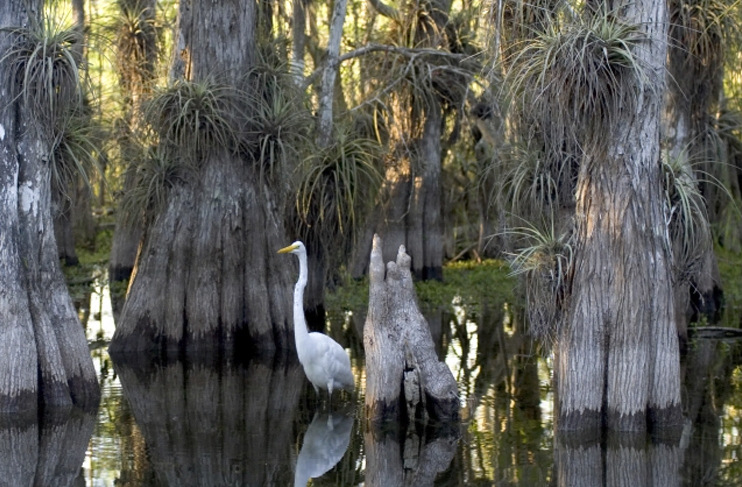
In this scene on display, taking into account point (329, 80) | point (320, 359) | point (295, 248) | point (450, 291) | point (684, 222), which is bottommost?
point (320, 359)

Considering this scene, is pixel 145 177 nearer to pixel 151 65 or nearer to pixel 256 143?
pixel 256 143

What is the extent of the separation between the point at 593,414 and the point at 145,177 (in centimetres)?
687

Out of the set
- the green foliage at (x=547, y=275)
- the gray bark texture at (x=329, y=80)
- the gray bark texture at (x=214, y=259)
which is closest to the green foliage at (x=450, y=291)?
the gray bark texture at (x=329, y=80)

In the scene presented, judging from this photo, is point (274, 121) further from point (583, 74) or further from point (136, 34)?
point (136, 34)

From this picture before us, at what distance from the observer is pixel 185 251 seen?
1405 centimetres

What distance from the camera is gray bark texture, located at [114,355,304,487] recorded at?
9.07 metres

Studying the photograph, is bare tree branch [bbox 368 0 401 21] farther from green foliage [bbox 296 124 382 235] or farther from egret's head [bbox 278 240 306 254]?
egret's head [bbox 278 240 306 254]

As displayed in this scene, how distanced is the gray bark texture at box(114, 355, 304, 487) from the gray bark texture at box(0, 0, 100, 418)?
791 mm

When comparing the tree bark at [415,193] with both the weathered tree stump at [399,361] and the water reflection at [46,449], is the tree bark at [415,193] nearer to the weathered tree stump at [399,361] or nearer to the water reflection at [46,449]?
the weathered tree stump at [399,361]

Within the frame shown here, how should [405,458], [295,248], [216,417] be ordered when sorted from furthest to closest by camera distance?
[295,248]
[216,417]
[405,458]

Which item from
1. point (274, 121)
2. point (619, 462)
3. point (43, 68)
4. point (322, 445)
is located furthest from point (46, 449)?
point (274, 121)

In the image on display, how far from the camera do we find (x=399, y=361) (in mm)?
10320

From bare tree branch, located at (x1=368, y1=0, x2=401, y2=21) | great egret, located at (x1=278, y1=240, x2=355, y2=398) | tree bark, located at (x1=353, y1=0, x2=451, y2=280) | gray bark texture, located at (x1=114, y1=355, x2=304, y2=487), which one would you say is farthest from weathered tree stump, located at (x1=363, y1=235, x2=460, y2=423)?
bare tree branch, located at (x1=368, y1=0, x2=401, y2=21)

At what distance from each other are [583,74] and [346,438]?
371cm
